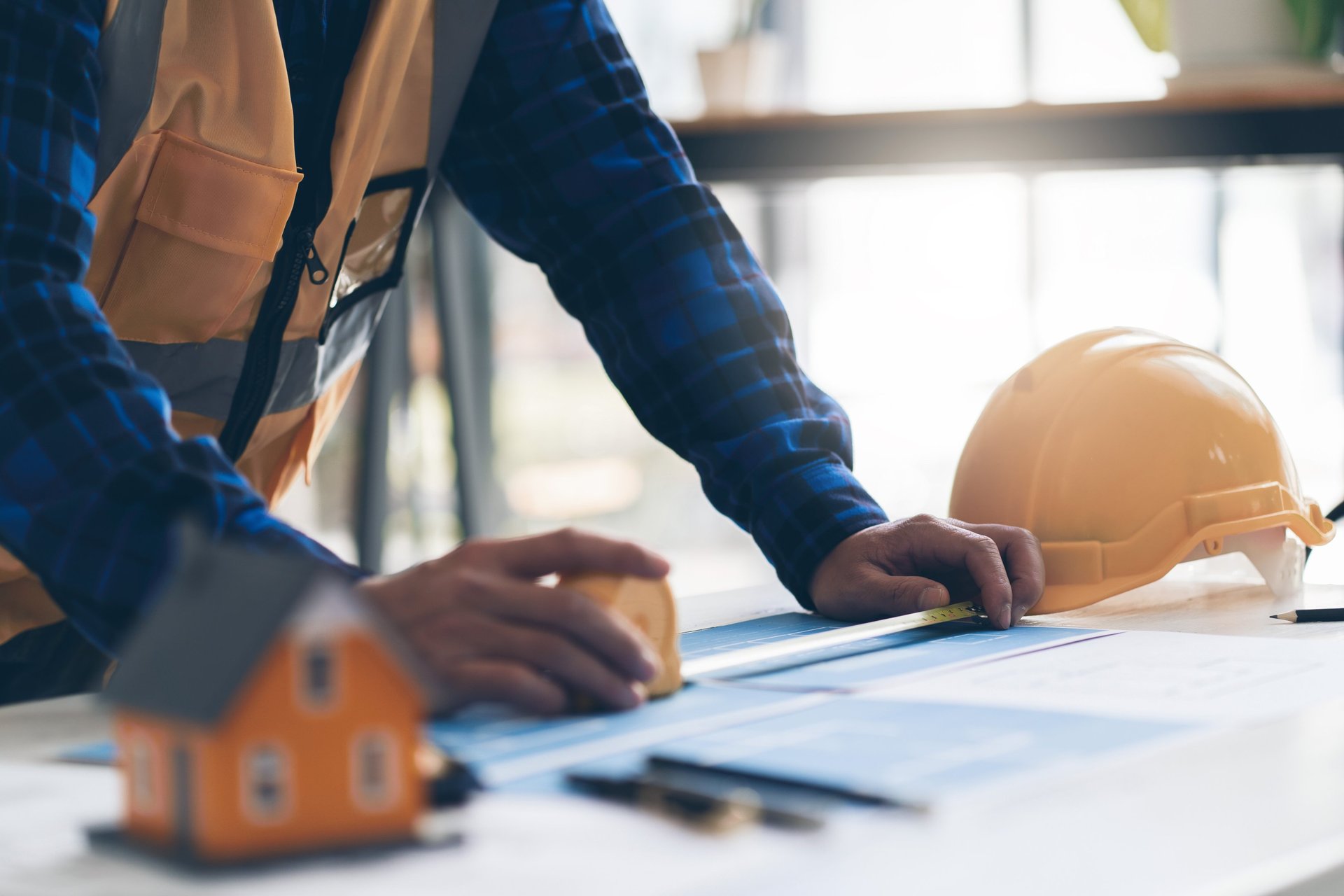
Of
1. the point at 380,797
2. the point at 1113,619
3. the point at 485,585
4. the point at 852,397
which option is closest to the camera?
the point at 380,797

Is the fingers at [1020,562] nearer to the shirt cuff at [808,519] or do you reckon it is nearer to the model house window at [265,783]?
the shirt cuff at [808,519]

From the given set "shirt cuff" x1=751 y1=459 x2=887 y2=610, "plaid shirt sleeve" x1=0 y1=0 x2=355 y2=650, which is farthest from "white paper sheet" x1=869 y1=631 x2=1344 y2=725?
"plaid shirt sleeve" x1=0 y1=0 x2=355 y2=650

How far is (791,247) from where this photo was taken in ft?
16.3

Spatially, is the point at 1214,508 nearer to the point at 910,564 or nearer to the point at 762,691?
the point at 910,564

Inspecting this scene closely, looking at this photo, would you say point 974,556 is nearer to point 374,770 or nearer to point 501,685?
point 501,685

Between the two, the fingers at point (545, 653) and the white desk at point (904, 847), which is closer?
the white desk at point (904, 847)

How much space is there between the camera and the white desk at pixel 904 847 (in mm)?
428

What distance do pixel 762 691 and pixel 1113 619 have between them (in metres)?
0.38

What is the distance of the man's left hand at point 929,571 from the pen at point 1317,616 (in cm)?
17

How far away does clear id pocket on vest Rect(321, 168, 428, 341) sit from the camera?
1.18 meters

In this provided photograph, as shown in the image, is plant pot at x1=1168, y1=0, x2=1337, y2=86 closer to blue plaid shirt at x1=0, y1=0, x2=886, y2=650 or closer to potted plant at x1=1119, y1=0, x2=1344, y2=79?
potted plant at x1=1119, y1=0, x2=1344, y2=79

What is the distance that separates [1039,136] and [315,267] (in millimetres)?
1168

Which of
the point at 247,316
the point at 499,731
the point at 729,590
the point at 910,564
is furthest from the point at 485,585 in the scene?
the point at 729,590

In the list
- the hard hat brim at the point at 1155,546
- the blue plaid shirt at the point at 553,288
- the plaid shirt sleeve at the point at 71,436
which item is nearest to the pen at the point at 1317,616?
the hard hat brim at the point at 1155,546
